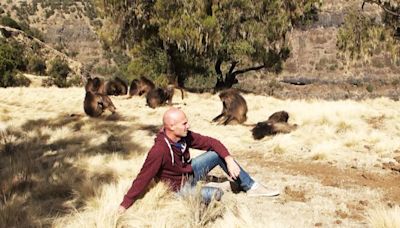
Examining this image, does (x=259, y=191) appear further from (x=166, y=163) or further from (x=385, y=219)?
(x=385, y=219)

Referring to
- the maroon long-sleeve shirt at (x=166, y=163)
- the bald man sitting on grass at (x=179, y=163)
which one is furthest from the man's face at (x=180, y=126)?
the maroon long-sleeve shirt at (x=166, y=163)

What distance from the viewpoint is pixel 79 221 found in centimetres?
488

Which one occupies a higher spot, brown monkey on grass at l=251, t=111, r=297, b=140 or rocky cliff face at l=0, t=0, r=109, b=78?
rocky cliff face at l=0, t=0, r=109, b=78

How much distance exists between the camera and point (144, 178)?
5.25 meters

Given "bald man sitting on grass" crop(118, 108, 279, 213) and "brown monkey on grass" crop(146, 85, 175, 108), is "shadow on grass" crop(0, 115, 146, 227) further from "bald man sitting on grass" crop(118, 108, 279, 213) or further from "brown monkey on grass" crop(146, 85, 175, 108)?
"brown monkey on grass" crop(146, 85, 175, 108)

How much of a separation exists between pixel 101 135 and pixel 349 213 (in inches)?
281

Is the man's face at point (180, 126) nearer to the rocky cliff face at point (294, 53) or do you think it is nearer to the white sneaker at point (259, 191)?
the white sneaker at point (259, 191)

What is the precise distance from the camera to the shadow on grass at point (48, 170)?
214 inches

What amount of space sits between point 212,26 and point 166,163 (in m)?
13.8

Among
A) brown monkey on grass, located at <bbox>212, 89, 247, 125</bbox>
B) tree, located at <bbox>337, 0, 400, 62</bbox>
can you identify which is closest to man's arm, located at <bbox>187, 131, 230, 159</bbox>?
brown monkey on grass, located at <bbox>212, 89, 247, 125</bbox>

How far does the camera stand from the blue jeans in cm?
599

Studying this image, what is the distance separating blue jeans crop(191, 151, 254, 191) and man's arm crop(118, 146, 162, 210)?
72 centimetres

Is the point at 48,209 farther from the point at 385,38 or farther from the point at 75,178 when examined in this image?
the point at 385,38

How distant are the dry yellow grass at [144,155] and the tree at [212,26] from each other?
3.25 meters
